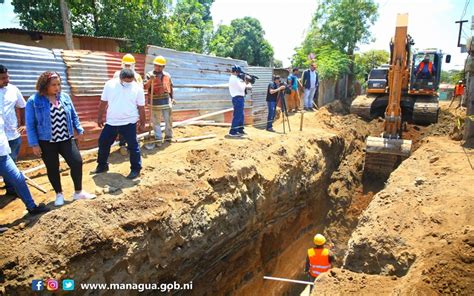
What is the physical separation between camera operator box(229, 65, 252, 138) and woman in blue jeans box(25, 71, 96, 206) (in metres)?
4.01

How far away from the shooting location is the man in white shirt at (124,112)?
4.88 meters

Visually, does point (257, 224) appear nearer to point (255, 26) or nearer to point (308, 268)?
point (308, 268)

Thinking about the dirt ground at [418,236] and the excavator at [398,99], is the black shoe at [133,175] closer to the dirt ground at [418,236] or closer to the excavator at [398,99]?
the dirt ground at [418,236]

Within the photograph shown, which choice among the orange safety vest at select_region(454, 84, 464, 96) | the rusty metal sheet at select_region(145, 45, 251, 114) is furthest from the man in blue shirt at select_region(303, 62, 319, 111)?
the orange safety vest at select_region(454, 84, 464, 96)

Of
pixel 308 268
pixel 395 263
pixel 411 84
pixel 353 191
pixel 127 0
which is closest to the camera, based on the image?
pixel 395 263

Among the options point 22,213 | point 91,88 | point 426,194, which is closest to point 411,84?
point 426,194

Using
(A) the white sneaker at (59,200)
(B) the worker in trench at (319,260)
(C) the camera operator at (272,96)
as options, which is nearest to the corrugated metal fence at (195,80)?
(C) the camera operator at (272,96)

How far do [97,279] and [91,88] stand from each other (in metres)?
4.17

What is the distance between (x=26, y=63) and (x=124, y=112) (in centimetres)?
234

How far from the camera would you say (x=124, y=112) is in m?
4.89

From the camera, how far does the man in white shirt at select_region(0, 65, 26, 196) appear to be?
164 inches

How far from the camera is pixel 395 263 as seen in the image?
13.9 ft

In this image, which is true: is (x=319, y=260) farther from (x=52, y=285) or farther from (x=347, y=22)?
(x=347, y=22)

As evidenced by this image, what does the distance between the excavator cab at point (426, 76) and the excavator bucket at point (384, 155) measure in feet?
14.7
